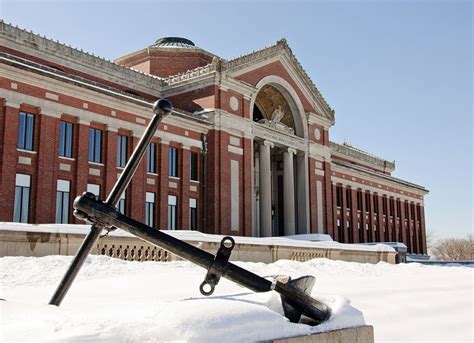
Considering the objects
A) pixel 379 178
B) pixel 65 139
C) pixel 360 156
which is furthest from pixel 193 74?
pixel 360 156

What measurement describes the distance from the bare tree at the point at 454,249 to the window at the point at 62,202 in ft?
293

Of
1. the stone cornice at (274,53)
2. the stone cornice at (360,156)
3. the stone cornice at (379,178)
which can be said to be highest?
the stone cornice at (274,53)

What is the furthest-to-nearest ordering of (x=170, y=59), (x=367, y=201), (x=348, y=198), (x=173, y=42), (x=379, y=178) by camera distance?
(x=379, y=178) → (x=367, y=201) → (x=348, y=198) → (x=173, y=42) → (x=170, y=59)

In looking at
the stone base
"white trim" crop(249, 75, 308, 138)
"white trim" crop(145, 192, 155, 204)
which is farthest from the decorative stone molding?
the stone base

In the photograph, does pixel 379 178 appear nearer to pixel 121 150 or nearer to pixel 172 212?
pixel 172 212

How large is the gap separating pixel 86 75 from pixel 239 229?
14.1m

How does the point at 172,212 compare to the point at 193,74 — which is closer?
the point at 172,212

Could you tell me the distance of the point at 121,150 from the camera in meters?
29.0

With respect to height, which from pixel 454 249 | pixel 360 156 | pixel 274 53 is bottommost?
pixel 454 249

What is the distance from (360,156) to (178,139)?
34239 mm

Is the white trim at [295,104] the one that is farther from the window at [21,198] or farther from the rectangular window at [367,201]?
the window at [21,198]

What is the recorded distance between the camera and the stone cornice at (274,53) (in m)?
34.8

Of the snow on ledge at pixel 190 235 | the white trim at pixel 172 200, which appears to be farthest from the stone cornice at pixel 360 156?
the white trim at pixel 172 200

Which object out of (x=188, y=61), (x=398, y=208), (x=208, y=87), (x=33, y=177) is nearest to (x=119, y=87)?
(x=208, y=87)
